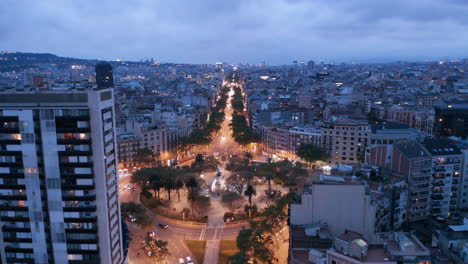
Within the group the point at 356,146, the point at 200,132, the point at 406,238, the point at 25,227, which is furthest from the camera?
the point at 200,132

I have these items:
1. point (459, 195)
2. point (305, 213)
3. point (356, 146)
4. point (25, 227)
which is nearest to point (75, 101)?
point (25, 227)

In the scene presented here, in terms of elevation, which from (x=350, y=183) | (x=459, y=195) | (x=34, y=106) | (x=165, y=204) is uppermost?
(x=34, y=106)

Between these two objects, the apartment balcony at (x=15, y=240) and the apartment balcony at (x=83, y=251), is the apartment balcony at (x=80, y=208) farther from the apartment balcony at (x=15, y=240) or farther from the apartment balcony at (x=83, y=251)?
the apartment balcony at (x=15, y=240)

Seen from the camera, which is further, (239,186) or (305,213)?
(239,186)

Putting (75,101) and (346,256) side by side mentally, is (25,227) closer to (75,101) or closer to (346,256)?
(75,101)

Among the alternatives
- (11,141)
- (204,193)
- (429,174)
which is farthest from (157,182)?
(429,174)

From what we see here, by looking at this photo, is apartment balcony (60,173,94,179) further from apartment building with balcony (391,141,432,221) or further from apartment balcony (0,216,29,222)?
apartment building with balcony (391,141,432,221)

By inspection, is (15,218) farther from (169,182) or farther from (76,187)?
(169,182)

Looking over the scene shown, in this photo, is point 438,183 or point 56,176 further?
point 438,183
